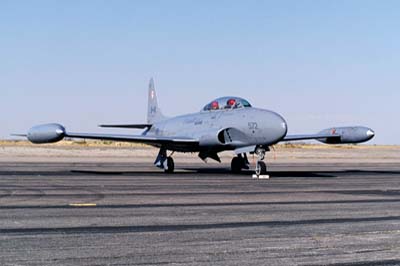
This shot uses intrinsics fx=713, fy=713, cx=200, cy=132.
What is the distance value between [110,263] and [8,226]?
3853 millimetres

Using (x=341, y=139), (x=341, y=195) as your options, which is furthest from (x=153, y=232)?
(x=341, y=139)

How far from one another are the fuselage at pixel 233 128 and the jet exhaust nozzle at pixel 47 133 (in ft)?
22.4

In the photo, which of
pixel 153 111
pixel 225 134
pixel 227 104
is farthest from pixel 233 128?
pixel 153 111

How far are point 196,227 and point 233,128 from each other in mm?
20469

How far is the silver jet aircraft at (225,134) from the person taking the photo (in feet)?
102

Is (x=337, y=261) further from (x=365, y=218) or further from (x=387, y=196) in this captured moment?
(x=387, y=196)

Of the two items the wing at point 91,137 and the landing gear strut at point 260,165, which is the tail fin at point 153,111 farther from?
the landing gear strut at point 260,165

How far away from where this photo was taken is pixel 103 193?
1942cm

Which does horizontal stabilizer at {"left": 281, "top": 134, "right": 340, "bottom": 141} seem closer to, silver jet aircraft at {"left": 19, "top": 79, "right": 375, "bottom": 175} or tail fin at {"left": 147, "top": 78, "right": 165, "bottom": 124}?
silver jet aircraft at {"left": 19, "top": 79, "right": 375, "bottom": 175}

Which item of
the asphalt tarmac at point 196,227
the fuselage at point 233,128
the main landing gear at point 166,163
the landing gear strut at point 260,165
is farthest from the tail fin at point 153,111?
the asphalt tarmac at point 196,227

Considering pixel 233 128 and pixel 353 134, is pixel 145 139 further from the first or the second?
pixel 353 134

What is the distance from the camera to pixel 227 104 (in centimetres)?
3431

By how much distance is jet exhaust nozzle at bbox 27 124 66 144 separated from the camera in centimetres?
3097

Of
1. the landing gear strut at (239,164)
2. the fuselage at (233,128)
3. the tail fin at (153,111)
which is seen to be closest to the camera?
the fuselage at (233,128)
